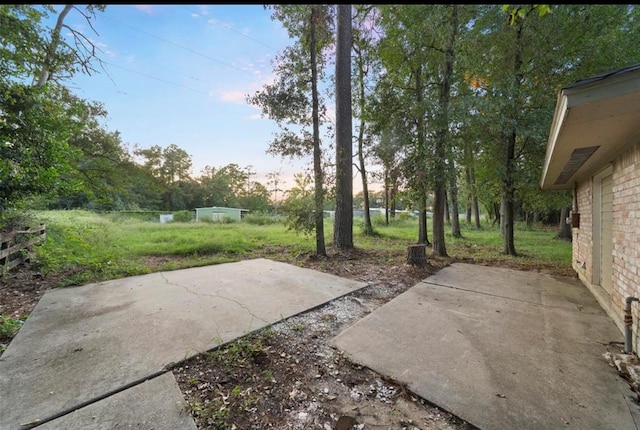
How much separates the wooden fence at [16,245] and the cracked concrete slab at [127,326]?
1229mm

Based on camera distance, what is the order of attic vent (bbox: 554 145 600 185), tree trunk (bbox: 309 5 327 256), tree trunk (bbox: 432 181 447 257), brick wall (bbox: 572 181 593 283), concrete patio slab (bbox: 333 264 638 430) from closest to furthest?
concrete patio slab (bbox: 333 264 638 430), attic vent (bbox: 554 145 600 185), brick wall (bbox: 572 181 593 283), tree trunk (bbox: 309 5 327 256), tree trunk (bbox: 432 181 447 257)

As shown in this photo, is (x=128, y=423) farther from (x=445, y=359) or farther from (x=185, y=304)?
(x=445, y=359)

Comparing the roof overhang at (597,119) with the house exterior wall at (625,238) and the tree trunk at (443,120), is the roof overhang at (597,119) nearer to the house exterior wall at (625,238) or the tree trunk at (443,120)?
the house exterior wall at (625,238)

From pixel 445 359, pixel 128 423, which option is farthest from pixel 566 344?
pixel 128 423

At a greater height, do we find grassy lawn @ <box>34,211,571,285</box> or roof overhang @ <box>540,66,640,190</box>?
roof overhang @ <box>540,66,640,190</box>

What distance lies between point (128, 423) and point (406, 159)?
5.86 meters

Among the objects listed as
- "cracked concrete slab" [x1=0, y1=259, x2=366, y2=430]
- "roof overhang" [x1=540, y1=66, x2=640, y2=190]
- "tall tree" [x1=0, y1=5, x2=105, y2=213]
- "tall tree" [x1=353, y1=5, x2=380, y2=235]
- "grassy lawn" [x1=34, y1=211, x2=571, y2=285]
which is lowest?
"cracked concrete slab" [x1=0, y1=259, x2=366, y2=430]

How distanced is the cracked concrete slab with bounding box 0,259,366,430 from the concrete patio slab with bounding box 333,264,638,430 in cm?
107

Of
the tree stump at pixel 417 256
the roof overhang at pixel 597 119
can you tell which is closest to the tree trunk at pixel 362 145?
the tree stump at pixel 417 256

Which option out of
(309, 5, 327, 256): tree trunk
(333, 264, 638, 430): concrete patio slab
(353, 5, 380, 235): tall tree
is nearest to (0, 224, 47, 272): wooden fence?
(309, 5, 327, 256): tree trunk

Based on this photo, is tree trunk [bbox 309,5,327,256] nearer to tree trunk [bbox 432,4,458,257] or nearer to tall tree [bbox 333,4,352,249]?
tall tree [bbox 333,4,352,249]

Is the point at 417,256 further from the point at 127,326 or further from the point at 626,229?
the point at 127,326

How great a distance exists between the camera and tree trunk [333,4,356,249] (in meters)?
6.34

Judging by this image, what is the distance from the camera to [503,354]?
2309 millimetres
